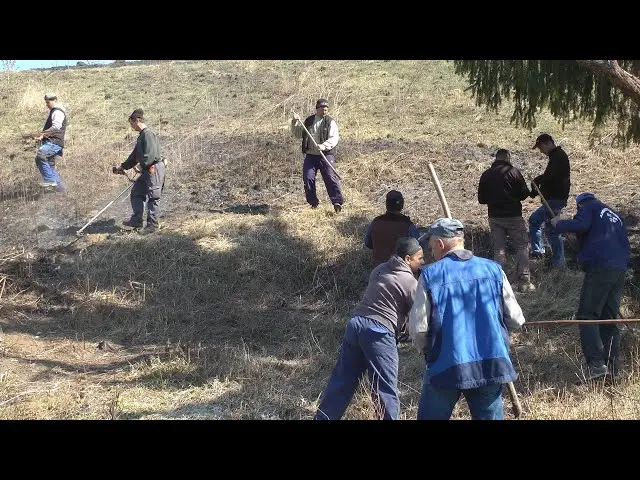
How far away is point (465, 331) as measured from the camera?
4223mm

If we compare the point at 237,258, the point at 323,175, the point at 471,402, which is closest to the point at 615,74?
the point at 471,402

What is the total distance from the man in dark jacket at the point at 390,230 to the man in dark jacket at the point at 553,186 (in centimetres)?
242

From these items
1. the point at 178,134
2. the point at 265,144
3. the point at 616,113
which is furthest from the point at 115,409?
the point at 178,134

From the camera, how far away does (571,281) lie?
28.4ft

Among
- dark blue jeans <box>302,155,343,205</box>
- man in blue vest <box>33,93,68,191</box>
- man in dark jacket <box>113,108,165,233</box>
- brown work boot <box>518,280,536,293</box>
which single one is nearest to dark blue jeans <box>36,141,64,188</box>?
man in blue vest <box>33,93,68,191</box>

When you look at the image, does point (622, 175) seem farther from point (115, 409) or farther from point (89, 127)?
point (89, 127)

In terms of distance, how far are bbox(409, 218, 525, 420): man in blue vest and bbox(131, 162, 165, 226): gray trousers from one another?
6.69 meters

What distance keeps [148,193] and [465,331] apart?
697cm

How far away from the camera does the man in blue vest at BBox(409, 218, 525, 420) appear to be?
13.7 ft

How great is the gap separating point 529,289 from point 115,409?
187 inches

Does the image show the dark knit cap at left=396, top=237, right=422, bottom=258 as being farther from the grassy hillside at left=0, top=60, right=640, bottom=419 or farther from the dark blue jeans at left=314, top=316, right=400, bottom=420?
the grassy hillside at left=0, top=60, right=640, bottom=419

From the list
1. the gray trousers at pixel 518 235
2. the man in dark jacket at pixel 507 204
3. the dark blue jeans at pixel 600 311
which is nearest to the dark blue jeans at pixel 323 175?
the man in dark jacket at pixel 507 204

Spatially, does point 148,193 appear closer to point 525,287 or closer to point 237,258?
point 237,258

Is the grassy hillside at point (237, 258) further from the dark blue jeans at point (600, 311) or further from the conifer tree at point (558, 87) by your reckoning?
the conifer tree at point (558, 87)
